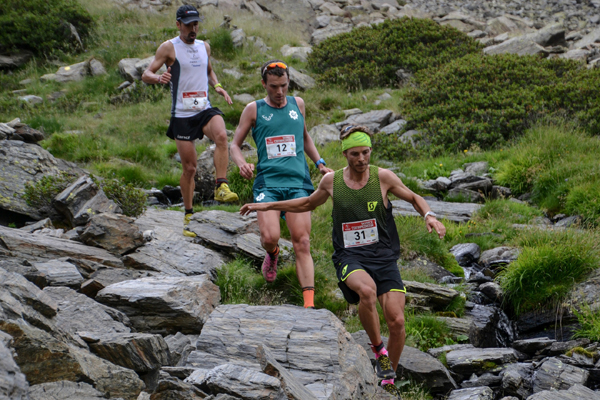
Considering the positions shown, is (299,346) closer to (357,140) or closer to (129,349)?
Answer: (129,349)

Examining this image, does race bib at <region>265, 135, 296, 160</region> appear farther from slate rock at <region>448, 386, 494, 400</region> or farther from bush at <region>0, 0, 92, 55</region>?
bush at <region>0, 0, 92, 55</region>

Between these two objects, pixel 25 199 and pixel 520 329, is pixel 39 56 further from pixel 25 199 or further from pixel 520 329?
pixel 520 329

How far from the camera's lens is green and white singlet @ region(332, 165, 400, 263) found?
196 inches

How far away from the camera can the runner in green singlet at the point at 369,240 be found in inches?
189

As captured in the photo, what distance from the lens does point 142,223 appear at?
7.73 m

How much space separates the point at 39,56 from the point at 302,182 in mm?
15380

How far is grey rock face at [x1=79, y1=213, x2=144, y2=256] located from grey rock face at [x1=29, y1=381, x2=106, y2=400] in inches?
134

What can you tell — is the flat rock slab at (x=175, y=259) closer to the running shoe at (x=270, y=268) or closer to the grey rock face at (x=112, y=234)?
the grey rock face at (x=112, y=234)

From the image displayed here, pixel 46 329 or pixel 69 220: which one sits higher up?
pixel 46 329

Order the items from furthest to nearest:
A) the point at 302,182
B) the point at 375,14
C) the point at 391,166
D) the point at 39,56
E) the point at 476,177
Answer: the point at 375,14, the point at 39,56, the point at 391,166, the point at 476,177, the point at 302,182

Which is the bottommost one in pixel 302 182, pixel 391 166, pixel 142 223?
pixel 391 166

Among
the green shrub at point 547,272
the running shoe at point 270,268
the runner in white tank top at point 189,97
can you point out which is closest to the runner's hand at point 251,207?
the running shoe at point 270,268

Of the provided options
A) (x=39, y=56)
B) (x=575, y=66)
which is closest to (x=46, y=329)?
→ (x=575, y=66)

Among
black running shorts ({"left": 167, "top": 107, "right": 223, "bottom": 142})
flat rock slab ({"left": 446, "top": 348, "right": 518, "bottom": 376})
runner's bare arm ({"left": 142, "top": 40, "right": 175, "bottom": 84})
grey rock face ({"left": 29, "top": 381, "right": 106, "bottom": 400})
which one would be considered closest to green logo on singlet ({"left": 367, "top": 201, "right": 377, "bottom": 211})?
flat rock slab ({"left": 446, "top": 348, "right": 518, "bottom": 376})
